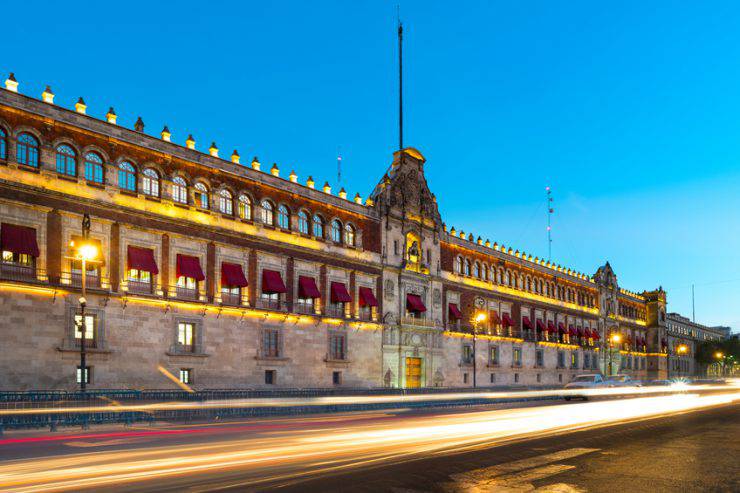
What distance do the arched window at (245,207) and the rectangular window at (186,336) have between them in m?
7.29

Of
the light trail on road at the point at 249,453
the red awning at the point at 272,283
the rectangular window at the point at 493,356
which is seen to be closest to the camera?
the light trail on road at the point at 249,453

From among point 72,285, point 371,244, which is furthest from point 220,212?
point 371,244

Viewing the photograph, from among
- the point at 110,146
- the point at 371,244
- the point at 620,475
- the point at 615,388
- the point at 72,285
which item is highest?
the point at 110,146

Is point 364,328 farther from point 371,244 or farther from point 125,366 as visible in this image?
point 125,366

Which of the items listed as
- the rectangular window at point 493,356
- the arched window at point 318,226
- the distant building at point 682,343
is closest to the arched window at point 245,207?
the arched window at point 318,226

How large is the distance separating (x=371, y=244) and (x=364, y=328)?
20.5 ft

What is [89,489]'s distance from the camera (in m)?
9.95

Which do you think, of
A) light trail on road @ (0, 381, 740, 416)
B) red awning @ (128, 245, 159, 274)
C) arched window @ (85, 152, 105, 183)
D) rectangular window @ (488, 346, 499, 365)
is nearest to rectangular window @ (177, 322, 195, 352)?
red awning @ (128, 245, 159, 274)

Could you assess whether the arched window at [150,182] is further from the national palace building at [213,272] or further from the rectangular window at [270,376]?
the rectangular window at [270,376]

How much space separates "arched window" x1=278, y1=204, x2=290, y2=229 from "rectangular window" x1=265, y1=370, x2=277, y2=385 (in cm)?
895

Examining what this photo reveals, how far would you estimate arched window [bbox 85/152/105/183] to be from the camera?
3225 centimetres

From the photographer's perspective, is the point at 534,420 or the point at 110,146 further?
the point at 110,146

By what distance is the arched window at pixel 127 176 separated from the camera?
33.6m

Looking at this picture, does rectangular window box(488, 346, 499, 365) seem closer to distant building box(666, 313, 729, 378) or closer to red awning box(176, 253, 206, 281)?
red awning box(176, 253, 206, 281)
